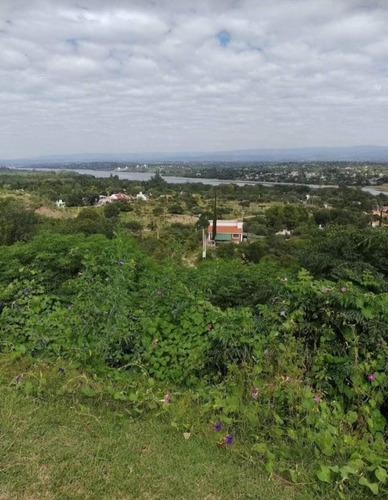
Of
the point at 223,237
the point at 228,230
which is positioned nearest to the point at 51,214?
the point at 223,237

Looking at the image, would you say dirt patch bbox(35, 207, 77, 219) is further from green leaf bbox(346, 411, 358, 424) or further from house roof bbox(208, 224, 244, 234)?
green leaf bbox(346, 411, 358, 424)

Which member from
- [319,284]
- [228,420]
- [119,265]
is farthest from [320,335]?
[119,265]

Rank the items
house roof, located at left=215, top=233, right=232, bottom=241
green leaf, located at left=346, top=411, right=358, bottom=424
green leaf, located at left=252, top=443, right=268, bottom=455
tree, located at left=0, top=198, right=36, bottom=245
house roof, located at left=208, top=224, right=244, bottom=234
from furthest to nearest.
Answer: house roof, located at left=208, top=224, right=244, bottom=234 < house roof, located at left=215, top=233, right=232, bottom=241 < tree, located at left=0, top=198, right=36, bottom=245 < green leaf, located at left=346, top=411, right=358, bottom=424 < green leaf, located at left=252, top=443, right=268, bottom=455

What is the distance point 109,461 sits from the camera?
1837 mm

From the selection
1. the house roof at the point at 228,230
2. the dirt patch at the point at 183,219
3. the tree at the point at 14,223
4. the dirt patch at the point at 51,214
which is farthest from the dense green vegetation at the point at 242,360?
the dirt patch at the point at 183,219

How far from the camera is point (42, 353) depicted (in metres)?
2.86

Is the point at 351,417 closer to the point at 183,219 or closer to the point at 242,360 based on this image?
the point at 242,360

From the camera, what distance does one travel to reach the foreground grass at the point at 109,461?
166 centimetres

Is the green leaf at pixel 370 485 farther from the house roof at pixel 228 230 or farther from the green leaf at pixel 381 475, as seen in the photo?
the house roof at pixel 228 230

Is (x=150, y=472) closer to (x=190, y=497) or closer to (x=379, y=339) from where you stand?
(x=190, y=497)

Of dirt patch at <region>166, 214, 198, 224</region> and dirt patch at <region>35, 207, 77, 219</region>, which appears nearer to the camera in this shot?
dirt patch at <region>35, 207, 77, 219</region>

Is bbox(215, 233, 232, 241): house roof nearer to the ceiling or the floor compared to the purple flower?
nearer to the floor

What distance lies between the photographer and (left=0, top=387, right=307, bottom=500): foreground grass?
5.44 ft

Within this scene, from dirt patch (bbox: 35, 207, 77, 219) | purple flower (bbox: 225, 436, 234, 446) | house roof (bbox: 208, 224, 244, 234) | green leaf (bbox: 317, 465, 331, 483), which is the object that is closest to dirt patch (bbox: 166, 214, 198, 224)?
house roof (bbox: 208, 224, 244, 234)
